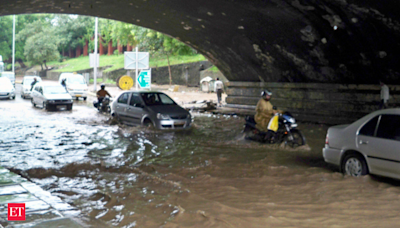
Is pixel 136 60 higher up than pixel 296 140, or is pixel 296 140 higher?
pixel 136 60

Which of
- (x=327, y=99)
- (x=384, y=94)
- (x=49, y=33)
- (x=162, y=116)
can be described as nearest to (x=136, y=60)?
(x=162, y=116)

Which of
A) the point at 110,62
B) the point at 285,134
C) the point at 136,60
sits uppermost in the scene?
the point at 110,62

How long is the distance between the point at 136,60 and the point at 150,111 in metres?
5.34

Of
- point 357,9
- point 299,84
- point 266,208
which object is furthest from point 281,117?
point 299,84

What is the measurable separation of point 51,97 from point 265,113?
15.0m

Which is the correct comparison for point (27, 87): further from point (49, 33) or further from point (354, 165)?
point (49, 33)

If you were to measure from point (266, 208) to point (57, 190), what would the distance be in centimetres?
365

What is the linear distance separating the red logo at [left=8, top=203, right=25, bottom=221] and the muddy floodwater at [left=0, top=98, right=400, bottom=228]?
0.76 m

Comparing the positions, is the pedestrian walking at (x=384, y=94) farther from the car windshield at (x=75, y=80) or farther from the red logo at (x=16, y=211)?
the car windshield at (x=75, y=80)

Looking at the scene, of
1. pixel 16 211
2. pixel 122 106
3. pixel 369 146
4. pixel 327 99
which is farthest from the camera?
pixel 327 99

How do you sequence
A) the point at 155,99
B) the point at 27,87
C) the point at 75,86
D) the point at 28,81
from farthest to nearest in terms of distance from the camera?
the point at 28,81 → the point at 27,87 → the point at 75,86 → the point at 155,99

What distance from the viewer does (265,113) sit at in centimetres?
1203

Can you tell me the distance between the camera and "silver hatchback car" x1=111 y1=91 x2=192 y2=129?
48.9 ft

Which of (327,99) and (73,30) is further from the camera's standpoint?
(73,30)
